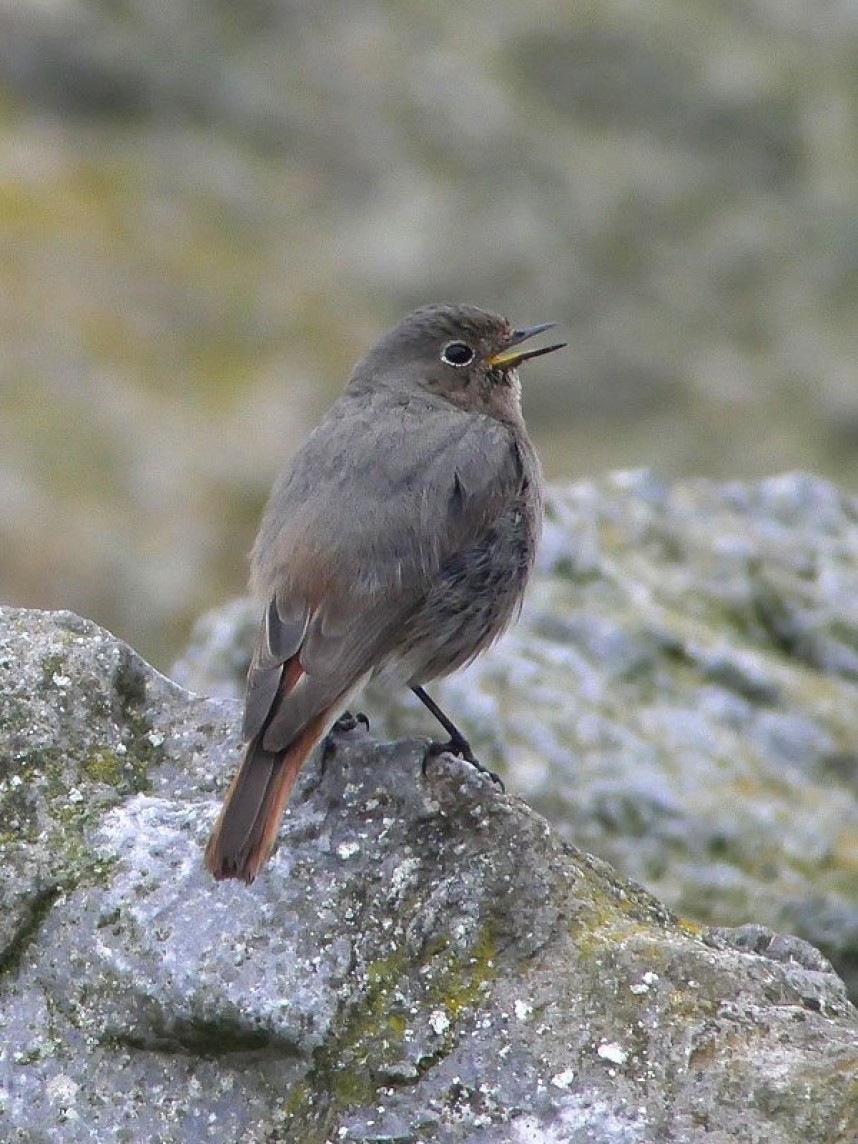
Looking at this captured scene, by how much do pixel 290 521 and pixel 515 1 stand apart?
958 centimetres

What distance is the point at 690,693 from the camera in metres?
8.05

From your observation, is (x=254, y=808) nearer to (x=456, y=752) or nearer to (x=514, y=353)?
(x=456, y=752)

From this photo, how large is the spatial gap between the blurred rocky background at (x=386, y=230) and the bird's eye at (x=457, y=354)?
4240 mm

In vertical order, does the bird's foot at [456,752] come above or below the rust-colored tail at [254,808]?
above

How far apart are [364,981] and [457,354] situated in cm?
331

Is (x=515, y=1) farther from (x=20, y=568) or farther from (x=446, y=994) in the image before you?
(x=446, y=994)

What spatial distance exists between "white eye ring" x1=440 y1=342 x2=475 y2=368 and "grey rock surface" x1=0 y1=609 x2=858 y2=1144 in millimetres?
2479

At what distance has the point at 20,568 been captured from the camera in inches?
444

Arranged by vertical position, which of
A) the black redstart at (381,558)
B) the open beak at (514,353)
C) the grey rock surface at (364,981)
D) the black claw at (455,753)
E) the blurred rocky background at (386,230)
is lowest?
the grey rock surface at (364,981)

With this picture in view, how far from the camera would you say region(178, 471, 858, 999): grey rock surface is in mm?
7363

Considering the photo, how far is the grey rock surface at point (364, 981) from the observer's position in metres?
4.43

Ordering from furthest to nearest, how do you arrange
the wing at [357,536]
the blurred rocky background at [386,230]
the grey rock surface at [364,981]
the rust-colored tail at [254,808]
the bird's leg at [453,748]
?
the blurred rocky background at [386,230] → the wing at [357,536] → the bird's leg at [453,748] → the rust-colored tail at [254,808] → the grey rock surface at [364,981]

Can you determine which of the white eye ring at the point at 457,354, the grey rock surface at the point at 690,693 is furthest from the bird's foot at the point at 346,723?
the white eye ring at the point at 457,354

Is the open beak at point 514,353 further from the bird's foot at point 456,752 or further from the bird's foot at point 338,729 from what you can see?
the bird's foot at point 338,729
